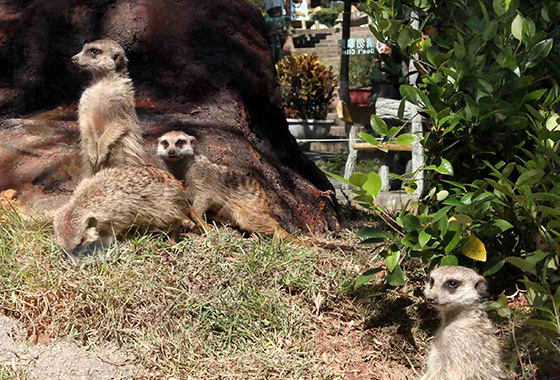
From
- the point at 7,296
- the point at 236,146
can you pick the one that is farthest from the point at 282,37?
the point at 7,296

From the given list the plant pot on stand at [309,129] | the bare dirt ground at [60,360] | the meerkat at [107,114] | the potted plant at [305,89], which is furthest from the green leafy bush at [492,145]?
the potted plant at [305,89]

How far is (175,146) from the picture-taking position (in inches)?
165

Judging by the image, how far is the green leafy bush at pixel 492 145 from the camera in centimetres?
305

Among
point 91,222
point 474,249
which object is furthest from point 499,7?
point 91,222

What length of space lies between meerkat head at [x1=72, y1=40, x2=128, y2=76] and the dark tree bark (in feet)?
1.65

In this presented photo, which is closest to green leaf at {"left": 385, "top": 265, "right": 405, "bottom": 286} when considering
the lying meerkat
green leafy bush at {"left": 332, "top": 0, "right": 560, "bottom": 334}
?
green leafy bush at {"left": 332, "top": 0, "right": 560, "bottom": 334}

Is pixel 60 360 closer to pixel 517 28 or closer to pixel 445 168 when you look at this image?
pixel 445 168

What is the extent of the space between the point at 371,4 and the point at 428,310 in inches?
63.9

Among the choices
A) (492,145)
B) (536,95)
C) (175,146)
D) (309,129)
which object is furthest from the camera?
(309,129)

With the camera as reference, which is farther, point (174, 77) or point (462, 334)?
point (174, 77)

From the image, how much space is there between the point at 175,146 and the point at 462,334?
6.80 feet

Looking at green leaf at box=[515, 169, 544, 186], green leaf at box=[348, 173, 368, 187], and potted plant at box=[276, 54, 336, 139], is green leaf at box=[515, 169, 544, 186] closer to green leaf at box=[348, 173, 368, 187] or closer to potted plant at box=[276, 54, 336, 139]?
green leaf at box=[348, 173, 368, 187]

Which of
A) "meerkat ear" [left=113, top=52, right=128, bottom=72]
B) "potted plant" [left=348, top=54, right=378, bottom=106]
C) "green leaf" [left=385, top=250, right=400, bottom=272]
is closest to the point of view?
"green leaf" [left=385, top=250, right=400, bottom=272]

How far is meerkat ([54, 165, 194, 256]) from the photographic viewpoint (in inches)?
134
